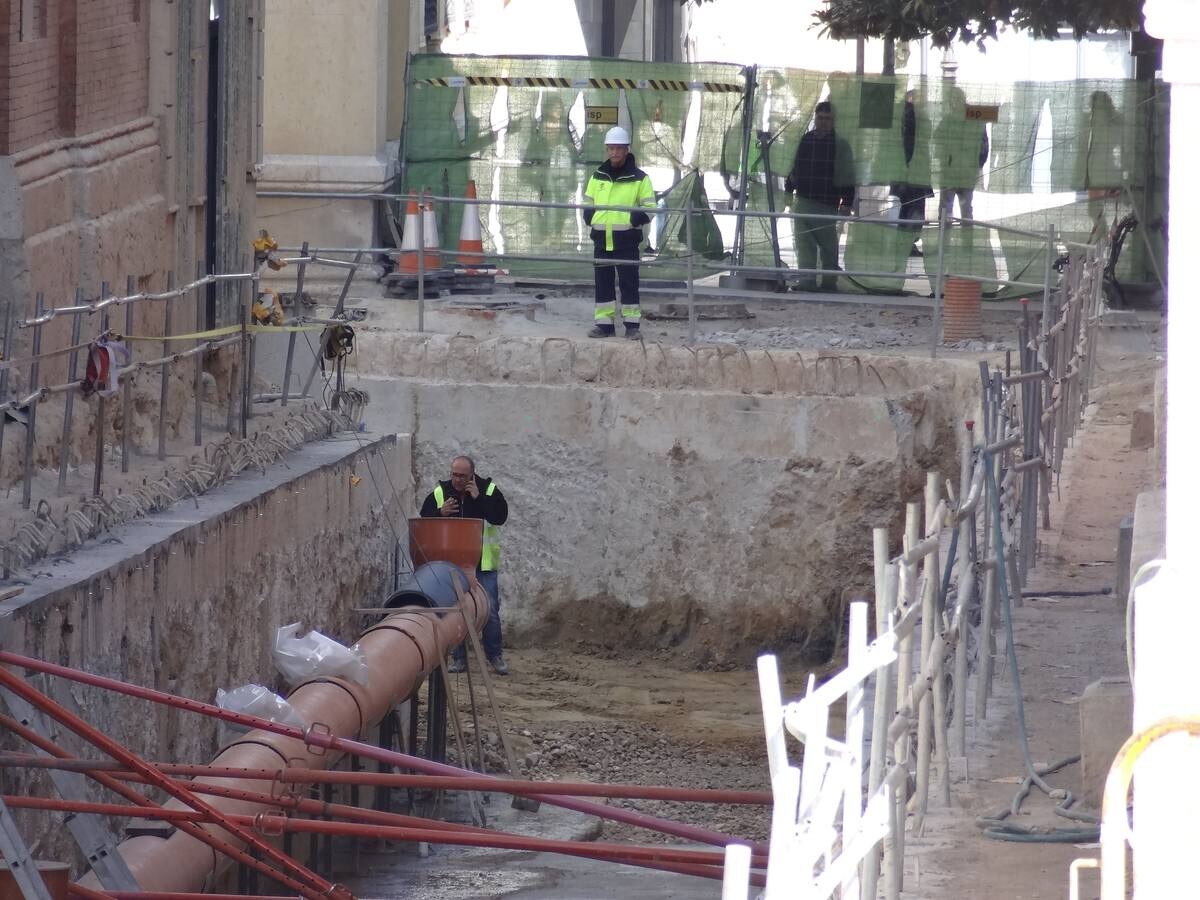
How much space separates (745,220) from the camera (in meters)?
18.6

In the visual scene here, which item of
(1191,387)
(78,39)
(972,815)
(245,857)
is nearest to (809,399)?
(78,39)

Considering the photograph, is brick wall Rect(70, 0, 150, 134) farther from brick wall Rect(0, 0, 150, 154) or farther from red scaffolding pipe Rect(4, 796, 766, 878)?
red scaffolding pipe Rect(4, 796, 766, 878)

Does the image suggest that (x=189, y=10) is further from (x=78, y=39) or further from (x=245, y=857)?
(x=245, y=857)

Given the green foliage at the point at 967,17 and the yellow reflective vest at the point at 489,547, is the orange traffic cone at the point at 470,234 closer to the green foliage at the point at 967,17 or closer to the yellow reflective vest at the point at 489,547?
the green foliage at the point at 967,17

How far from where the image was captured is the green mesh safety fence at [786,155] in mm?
18016

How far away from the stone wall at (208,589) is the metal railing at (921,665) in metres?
2.82

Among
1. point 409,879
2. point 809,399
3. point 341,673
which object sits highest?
point 809,399

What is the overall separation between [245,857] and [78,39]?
17.9 ft

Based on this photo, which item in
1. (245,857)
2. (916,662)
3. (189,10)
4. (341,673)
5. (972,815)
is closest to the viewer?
(245,857)

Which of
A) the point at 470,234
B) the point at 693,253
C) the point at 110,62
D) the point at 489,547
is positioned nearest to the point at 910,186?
the point at 693,253

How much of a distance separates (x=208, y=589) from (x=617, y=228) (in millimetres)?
7511

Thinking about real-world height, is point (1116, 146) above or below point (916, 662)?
above

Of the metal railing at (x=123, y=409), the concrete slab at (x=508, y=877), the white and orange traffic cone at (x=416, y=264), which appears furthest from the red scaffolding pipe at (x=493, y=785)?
the white and orange traffic cone at (x=416, y=264)

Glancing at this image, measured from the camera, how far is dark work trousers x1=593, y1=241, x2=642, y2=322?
15.7 m
